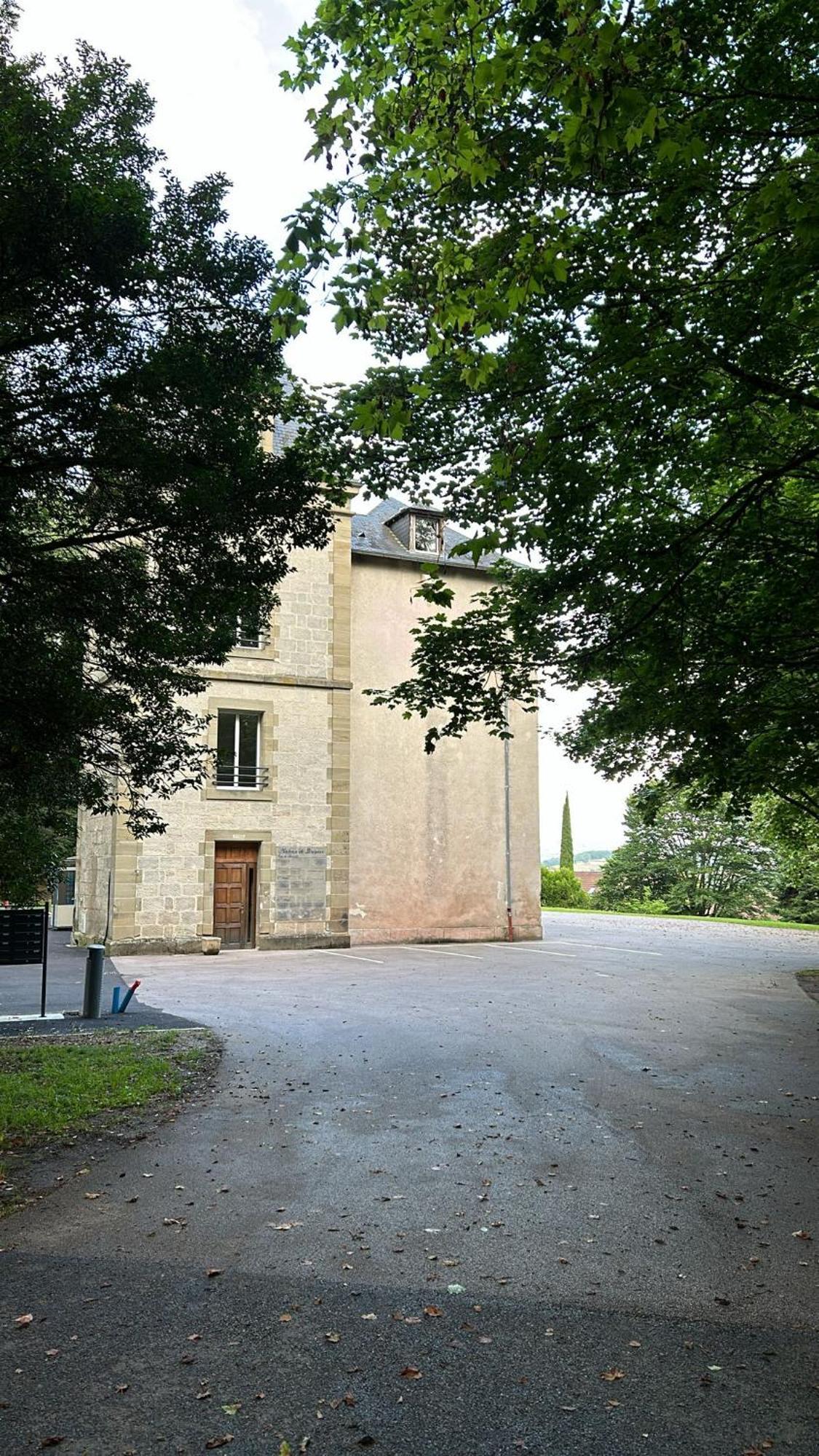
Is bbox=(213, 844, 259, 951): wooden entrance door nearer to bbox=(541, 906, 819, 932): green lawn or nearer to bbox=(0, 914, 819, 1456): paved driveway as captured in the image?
bbox=(0, 914, 819, 1456): paved driveway

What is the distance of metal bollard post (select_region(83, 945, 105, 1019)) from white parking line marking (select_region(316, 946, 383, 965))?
26.3ft

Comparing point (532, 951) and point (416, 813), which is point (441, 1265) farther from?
point (416, 813)

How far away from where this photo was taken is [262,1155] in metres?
6.14

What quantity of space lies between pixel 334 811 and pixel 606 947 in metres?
7.14

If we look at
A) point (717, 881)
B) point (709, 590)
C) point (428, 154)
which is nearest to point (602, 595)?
point (709, 590)

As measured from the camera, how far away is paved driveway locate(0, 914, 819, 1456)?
125 inches

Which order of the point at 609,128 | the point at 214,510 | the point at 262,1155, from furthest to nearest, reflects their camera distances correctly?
the point at 214,510, the point at 262,1155, the point at 609,128

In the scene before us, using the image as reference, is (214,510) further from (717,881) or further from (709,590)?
(717,881)

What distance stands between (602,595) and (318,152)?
5.05 m

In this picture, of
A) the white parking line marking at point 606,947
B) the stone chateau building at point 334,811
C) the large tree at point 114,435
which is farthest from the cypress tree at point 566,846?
the large tree at point 114,435

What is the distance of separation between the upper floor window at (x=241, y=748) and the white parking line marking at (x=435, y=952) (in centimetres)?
514

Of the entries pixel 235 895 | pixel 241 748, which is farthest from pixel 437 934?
pixel 241 748

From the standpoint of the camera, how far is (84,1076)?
331 inches

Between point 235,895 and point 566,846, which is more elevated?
point 566,846
